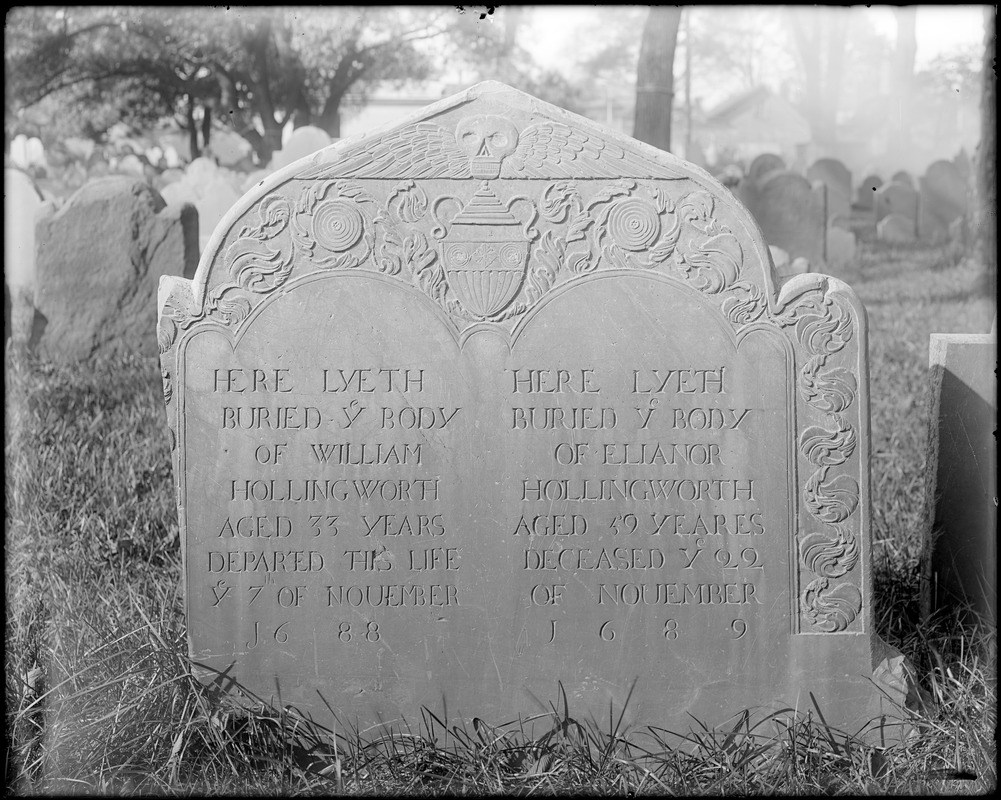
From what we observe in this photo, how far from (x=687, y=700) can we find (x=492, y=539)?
0.78 metres

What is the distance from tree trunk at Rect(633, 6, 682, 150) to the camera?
1157cm

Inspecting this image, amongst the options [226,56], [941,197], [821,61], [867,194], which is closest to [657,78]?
[941,197]

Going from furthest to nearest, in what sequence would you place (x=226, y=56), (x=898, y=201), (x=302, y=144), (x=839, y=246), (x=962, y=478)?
1. (x=226, y=56)
2. (x=898, y=201)
3. (x=839, y=246)
4. (x=302, y=144)
5. (x=962, y=478)

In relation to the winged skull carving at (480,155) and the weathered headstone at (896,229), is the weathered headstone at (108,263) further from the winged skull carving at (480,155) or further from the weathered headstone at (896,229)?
the weathered headstone at (896,229)

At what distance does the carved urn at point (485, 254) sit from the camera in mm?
3037

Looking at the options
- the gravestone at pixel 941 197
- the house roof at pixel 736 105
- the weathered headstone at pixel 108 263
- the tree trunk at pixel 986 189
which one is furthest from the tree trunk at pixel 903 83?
the weathered headstone at pixel 108 263

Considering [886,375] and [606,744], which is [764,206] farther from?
[606,744]

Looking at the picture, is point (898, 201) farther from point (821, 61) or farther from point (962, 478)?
point (821, 61)

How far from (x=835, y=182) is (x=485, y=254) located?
1921 cm

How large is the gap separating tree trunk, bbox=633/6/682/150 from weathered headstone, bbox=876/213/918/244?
799cm

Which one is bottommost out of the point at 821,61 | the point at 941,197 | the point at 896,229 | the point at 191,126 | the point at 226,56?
the point at 896,229

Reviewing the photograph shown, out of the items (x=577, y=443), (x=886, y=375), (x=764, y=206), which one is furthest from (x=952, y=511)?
(x=764, y=206)

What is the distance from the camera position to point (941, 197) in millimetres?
19188

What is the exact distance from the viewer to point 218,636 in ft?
10.1
